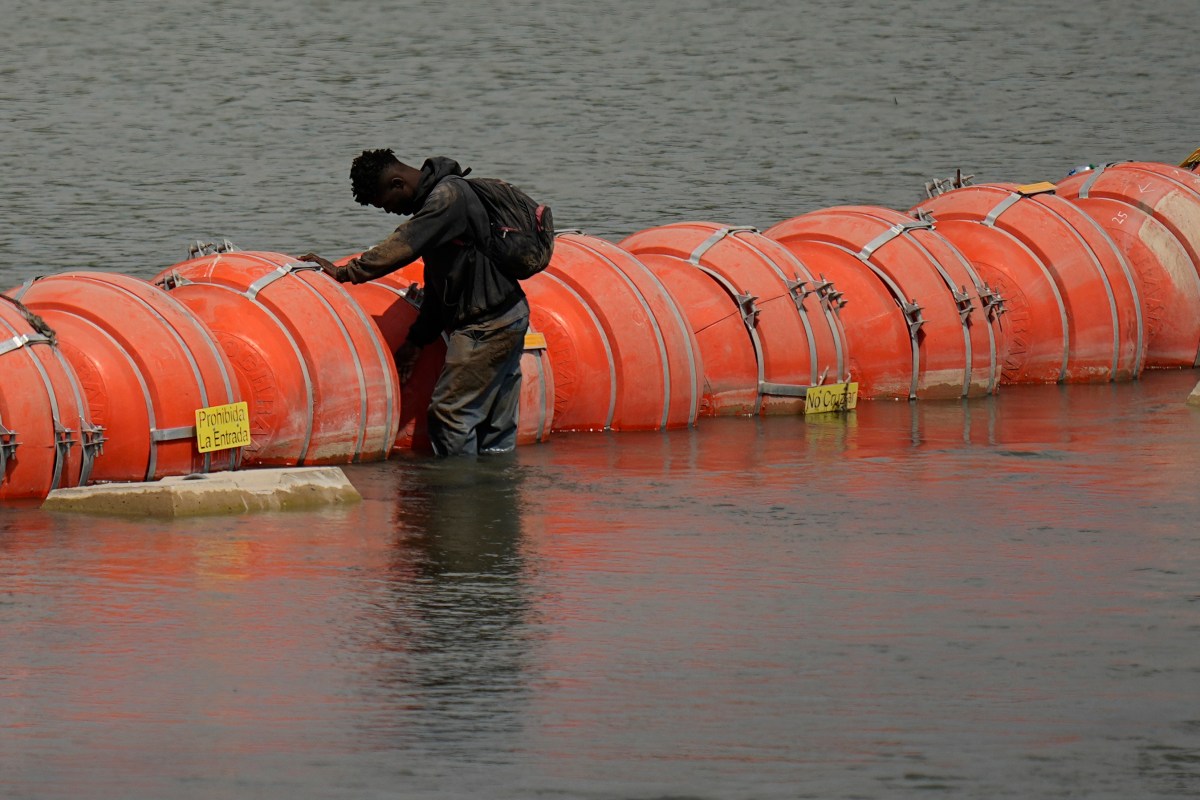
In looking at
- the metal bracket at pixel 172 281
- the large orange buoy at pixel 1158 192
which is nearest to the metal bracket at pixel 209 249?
the metal bracket at pixel 172 281

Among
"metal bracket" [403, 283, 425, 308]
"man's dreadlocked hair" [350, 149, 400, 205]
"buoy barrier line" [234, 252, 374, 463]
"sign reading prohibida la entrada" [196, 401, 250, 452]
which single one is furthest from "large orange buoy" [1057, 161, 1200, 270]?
"sign reading prohibida la entrada" [196, 401, 250, 452]

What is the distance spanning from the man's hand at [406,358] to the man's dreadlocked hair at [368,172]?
81cm

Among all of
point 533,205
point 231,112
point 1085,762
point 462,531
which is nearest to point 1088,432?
point 533,205

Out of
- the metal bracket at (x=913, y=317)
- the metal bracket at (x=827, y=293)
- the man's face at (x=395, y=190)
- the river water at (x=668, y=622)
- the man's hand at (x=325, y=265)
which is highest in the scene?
the man's face at (x=395, y=190)

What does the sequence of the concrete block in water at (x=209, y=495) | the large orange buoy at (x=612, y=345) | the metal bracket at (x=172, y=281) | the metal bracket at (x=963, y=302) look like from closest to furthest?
the concrete block in water at (x=209, y=495) < the metal bracket at (x=172, y=281) < the large orange buoy at (x=612, y=345) < the metal bracket at (x=963, y=302)

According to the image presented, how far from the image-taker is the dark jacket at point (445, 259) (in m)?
11.9

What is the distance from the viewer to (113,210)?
80.0 feet

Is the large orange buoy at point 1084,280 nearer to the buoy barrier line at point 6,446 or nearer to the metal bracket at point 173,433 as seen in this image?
the metal bracket at point 173,433

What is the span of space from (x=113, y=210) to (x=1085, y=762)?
18.8 meters

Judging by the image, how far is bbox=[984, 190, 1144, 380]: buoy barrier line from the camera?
1535 centimetres

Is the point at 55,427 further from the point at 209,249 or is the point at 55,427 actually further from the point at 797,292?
the point at 797,292

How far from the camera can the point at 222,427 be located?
11297 mm

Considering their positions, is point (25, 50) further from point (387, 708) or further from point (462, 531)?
point (387, 708)

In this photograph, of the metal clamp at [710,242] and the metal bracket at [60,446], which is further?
the metal clamp at [710,242]
